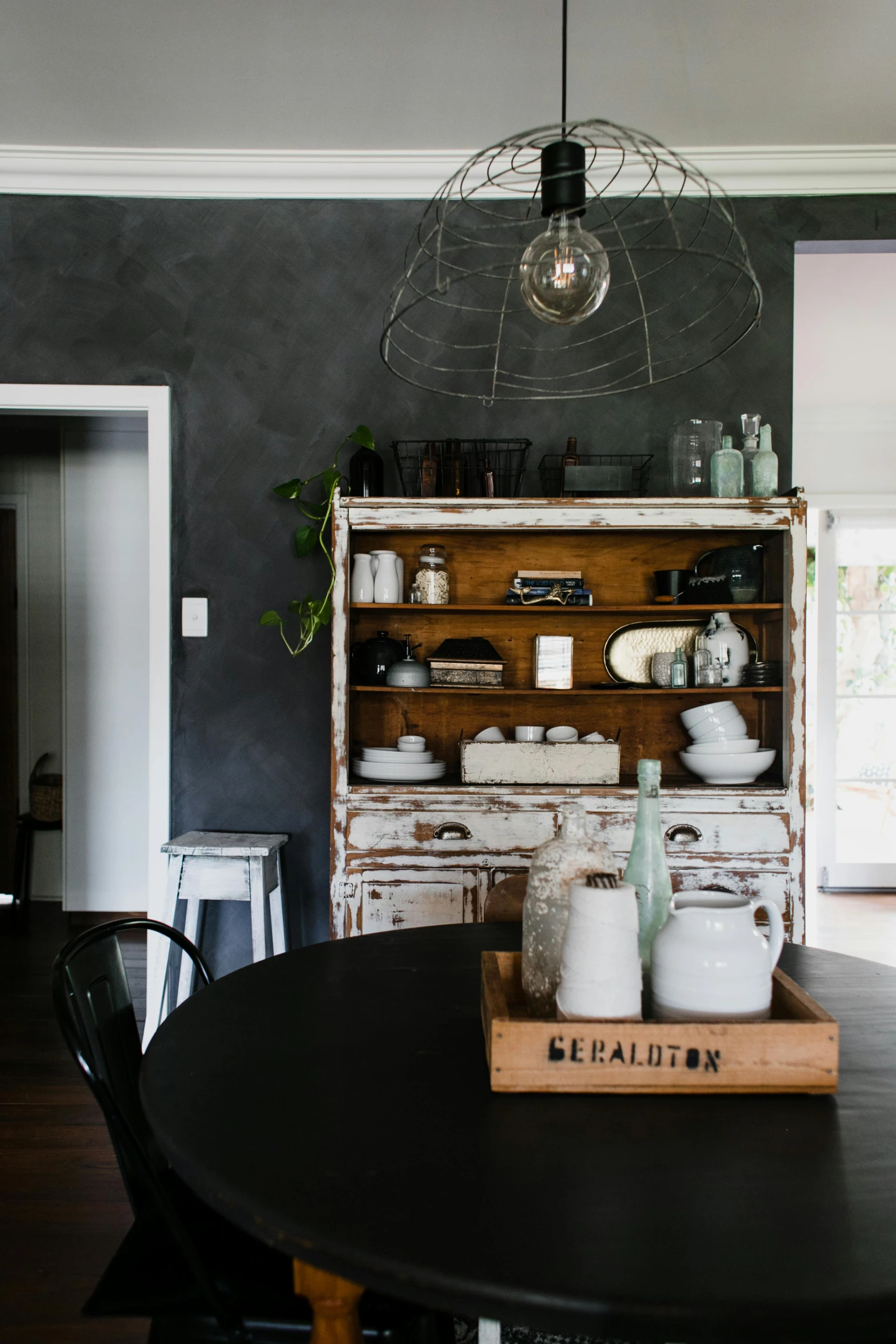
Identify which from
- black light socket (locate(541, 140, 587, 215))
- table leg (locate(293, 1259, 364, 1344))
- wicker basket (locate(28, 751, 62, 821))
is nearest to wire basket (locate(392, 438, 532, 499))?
black light socket (locate(541, 140, 587, 215))

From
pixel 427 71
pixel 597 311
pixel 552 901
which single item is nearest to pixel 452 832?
pixel 552 901

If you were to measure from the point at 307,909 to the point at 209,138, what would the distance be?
2600 millimetres

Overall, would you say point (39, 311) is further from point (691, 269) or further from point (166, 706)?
point (691, 269)

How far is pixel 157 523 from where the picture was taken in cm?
312

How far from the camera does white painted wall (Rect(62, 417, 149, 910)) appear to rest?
436 cm

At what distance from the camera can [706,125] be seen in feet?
9.32

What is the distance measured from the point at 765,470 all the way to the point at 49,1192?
2.80 meters

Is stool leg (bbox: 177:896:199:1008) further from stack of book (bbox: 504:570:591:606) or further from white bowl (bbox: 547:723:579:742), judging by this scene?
stack of book (bbox: 504:570:591:606)

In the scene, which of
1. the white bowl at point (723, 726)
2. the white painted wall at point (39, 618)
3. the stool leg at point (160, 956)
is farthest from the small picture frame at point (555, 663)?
the white painted wall at point (39, 618)

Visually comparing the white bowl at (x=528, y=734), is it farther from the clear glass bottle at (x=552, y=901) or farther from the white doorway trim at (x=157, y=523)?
the clear glass bottle at (x=552, y=901)

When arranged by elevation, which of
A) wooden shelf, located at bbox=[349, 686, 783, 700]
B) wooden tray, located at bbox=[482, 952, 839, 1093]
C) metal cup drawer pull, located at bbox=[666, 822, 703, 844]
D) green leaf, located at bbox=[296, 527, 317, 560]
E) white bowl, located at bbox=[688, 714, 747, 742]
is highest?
green leaf, located at bbox=[296, 527, 317, 560]

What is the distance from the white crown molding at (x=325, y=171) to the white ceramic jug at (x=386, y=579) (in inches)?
50.6

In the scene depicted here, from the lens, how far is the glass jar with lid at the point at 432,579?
2918mm

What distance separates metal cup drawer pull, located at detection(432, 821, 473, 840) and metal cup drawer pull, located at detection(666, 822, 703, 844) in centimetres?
60
